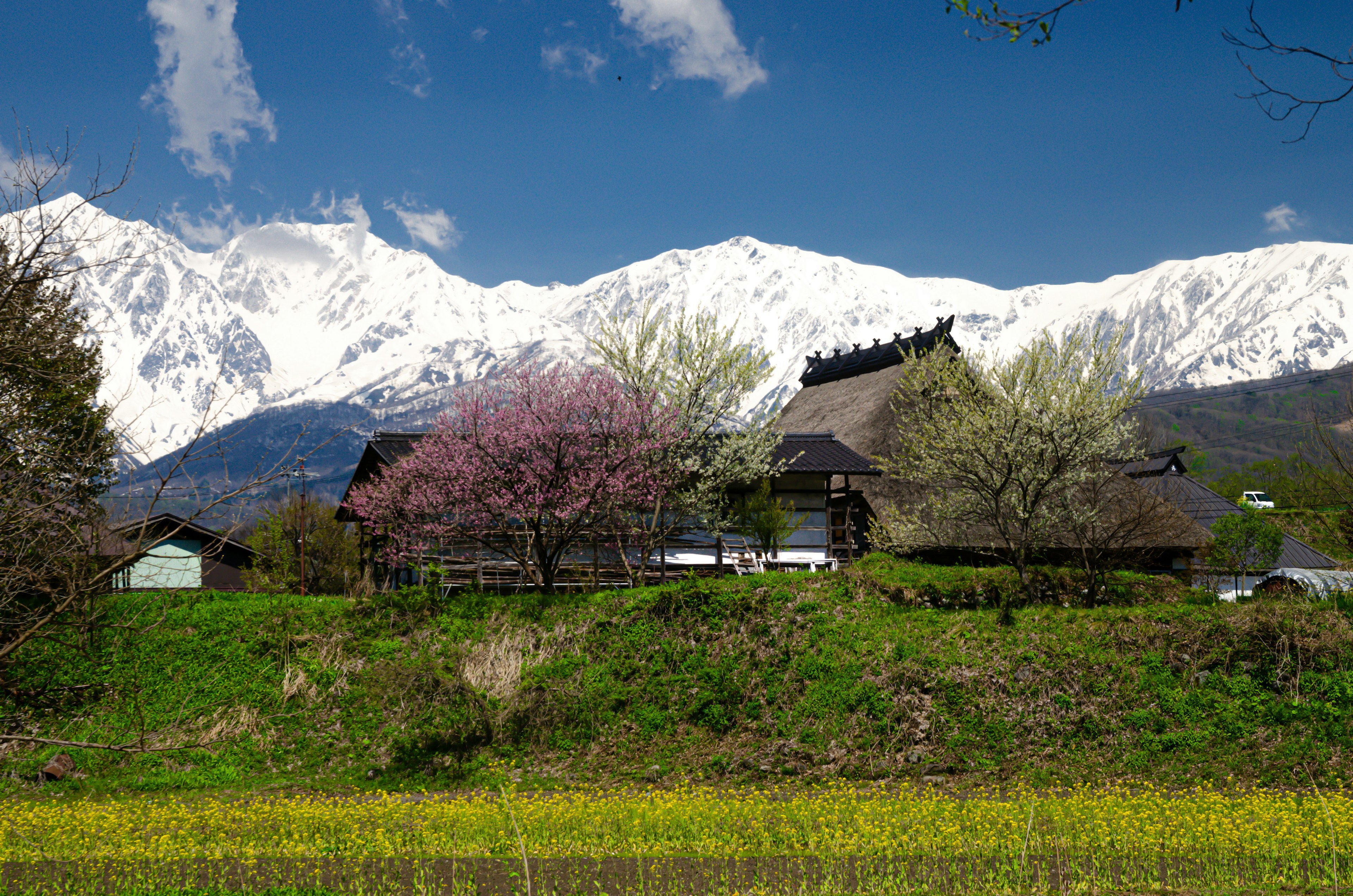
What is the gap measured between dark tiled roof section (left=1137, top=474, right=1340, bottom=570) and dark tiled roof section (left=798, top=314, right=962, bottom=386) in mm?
10734

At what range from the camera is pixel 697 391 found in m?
25.8

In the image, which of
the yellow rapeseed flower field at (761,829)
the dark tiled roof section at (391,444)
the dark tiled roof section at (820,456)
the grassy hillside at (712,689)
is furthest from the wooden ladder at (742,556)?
the yellow rapeseed flower field at (761,829)

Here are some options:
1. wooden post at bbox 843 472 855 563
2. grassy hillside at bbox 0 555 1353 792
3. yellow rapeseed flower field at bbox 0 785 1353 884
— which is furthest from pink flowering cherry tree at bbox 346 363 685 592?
wooden post at bbox 843 472 855 563

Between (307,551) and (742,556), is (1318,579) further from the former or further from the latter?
(307,551)

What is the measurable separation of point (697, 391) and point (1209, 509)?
2767 cm

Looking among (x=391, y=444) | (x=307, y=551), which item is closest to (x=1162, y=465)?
(x=391, y=444)

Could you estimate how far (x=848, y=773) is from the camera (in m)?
13.7

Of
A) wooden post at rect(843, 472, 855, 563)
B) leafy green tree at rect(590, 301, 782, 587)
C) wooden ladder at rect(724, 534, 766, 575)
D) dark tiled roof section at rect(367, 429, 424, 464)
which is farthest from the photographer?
wooden post at rect(843, 472, 855, 563)

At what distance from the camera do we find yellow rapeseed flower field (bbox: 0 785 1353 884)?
8.78m

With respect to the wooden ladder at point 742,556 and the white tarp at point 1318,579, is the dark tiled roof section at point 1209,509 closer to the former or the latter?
the white tarp at point 1318,579

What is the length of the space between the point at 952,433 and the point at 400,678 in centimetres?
1282

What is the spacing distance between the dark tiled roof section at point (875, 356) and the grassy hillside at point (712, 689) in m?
19.3

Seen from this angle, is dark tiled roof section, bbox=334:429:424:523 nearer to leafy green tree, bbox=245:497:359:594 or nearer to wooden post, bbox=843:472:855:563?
leafy green tree, bbox=245:497:359:594

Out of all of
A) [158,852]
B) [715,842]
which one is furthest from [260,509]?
[715,842]
